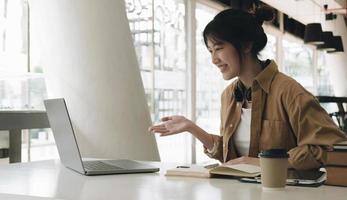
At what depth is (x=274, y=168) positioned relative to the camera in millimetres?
1389

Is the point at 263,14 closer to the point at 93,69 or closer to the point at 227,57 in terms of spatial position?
the point at 227,57

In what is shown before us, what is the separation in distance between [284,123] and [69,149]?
87 cm

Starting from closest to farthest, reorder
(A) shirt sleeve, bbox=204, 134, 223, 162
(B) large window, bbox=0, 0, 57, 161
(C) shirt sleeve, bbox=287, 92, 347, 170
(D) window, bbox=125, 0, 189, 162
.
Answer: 1. (C) shirt sleeve, bbox=287, 92, 347, 170
2. (A) shirt sleeve, bbox=204, 134, 223, 162
3. (B) large window, bbox=0, 0, 57, 161
4. (D) window, bbox=125, 0, 189, 162

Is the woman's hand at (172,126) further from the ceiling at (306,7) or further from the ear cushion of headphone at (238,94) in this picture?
the ceiling at (306,7)

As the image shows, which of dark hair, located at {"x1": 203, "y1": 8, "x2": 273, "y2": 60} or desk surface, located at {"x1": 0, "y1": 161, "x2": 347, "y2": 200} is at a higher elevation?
dark hair, located at {"x1": 203, "y1": 8, "x2": 273, "y2": 60}

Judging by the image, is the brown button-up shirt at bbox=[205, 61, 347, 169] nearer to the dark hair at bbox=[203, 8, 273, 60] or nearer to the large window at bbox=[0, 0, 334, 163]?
the dark hair at bbox=[203, 8, 273, 60]

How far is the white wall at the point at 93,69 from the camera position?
11.4 feet

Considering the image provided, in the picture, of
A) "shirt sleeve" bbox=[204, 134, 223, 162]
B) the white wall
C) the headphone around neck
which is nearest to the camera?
the headphone around neck

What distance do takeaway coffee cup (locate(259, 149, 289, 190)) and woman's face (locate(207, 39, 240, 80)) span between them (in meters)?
0.77

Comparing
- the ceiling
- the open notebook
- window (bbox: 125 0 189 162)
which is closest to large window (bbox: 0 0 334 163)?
window (bbox: 125 0 189 162)

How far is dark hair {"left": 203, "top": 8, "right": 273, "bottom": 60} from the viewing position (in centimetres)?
209

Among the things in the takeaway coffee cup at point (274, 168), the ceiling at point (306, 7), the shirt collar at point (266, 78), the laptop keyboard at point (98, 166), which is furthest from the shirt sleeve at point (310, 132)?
the ceiling at point (306, 7)

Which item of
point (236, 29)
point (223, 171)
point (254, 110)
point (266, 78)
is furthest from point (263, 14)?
point (223, 171)

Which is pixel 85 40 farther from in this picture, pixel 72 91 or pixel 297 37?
pixel 297 37
